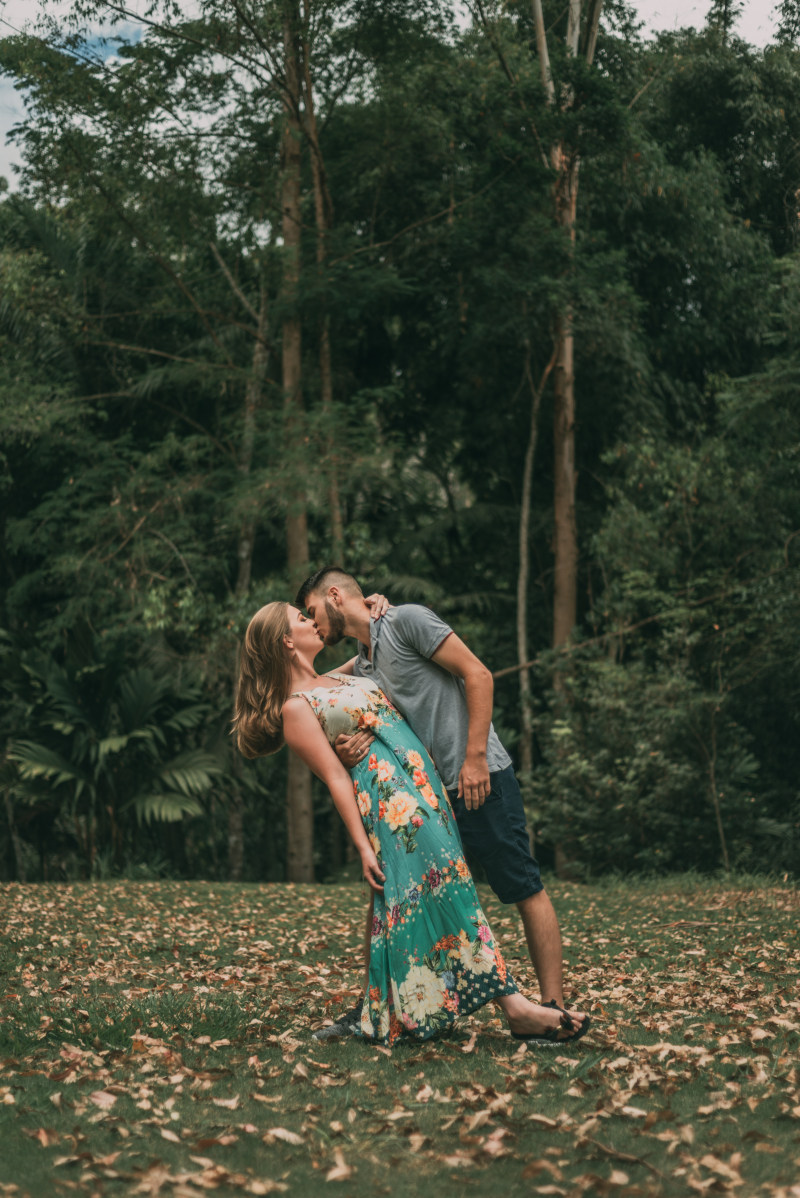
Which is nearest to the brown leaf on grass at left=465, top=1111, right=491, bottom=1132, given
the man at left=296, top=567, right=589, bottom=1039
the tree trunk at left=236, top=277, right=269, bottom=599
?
the man at left=296, top=567, right=589, bottom=1039

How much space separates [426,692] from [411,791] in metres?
0.40

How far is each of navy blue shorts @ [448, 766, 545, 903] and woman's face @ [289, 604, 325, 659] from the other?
2.60ft

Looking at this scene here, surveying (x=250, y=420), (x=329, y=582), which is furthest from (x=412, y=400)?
(x=329, y=582)

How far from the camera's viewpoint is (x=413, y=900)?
4.30 m

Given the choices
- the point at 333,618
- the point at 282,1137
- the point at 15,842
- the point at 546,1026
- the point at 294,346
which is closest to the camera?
the point at 282,1137

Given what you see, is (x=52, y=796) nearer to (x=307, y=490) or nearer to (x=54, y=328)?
(x=307, y=490)

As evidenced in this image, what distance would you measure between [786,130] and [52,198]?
10.0 meters

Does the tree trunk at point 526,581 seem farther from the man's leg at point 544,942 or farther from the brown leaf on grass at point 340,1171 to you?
the brown leaf on grass at point 340,1171

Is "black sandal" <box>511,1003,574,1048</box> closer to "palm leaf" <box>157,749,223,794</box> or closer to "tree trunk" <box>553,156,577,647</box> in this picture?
"palm leaf" <box>157,749,223,794</box>

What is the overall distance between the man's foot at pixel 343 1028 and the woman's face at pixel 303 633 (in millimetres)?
1420

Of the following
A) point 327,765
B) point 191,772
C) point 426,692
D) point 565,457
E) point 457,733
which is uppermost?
point 565,457

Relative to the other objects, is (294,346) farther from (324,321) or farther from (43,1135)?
(43,1135)

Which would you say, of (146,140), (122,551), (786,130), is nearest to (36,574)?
(122,551)

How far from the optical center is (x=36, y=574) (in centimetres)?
1619
